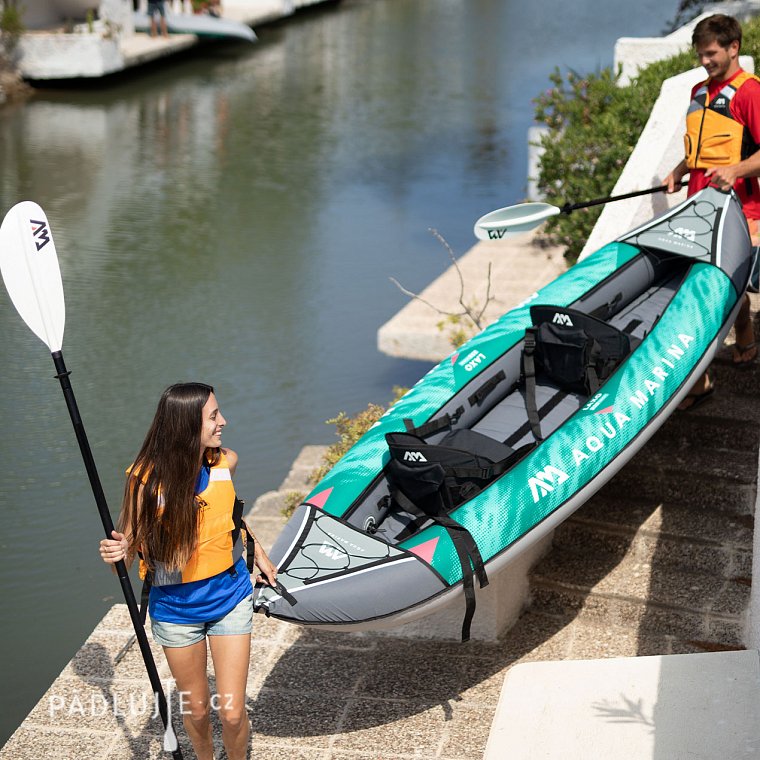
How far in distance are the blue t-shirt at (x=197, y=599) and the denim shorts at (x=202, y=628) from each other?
18 mm

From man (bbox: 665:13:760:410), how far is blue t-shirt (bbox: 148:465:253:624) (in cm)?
303

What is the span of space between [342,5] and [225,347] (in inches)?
890

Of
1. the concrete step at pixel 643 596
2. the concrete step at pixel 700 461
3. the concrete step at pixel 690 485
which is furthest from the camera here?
the concrete step at pixel 700 461

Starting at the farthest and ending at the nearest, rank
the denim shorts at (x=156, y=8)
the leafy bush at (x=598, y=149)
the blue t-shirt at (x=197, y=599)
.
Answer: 1. the denim shorts at (x=156, y=8)
2. the leafy bush at (x=598, y=149)
3. the blue t-shirt at (x=197, y=599)

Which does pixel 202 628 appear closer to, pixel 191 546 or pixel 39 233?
pixel 191 546

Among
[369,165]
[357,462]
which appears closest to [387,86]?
[369,165]

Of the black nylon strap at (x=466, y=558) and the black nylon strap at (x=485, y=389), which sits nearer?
the black nylon strap at (x=466, y=558)

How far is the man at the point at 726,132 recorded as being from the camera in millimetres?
5535

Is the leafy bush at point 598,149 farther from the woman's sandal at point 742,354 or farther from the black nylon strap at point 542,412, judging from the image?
the black nylon strap at point 542,412

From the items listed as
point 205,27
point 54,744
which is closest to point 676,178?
point 54,744

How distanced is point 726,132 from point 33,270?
364cm

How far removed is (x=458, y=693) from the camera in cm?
431

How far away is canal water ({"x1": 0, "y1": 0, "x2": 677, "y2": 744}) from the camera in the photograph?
6.96m

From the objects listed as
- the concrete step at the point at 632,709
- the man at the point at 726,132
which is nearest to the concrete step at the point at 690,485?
the man at the point at 726,132
